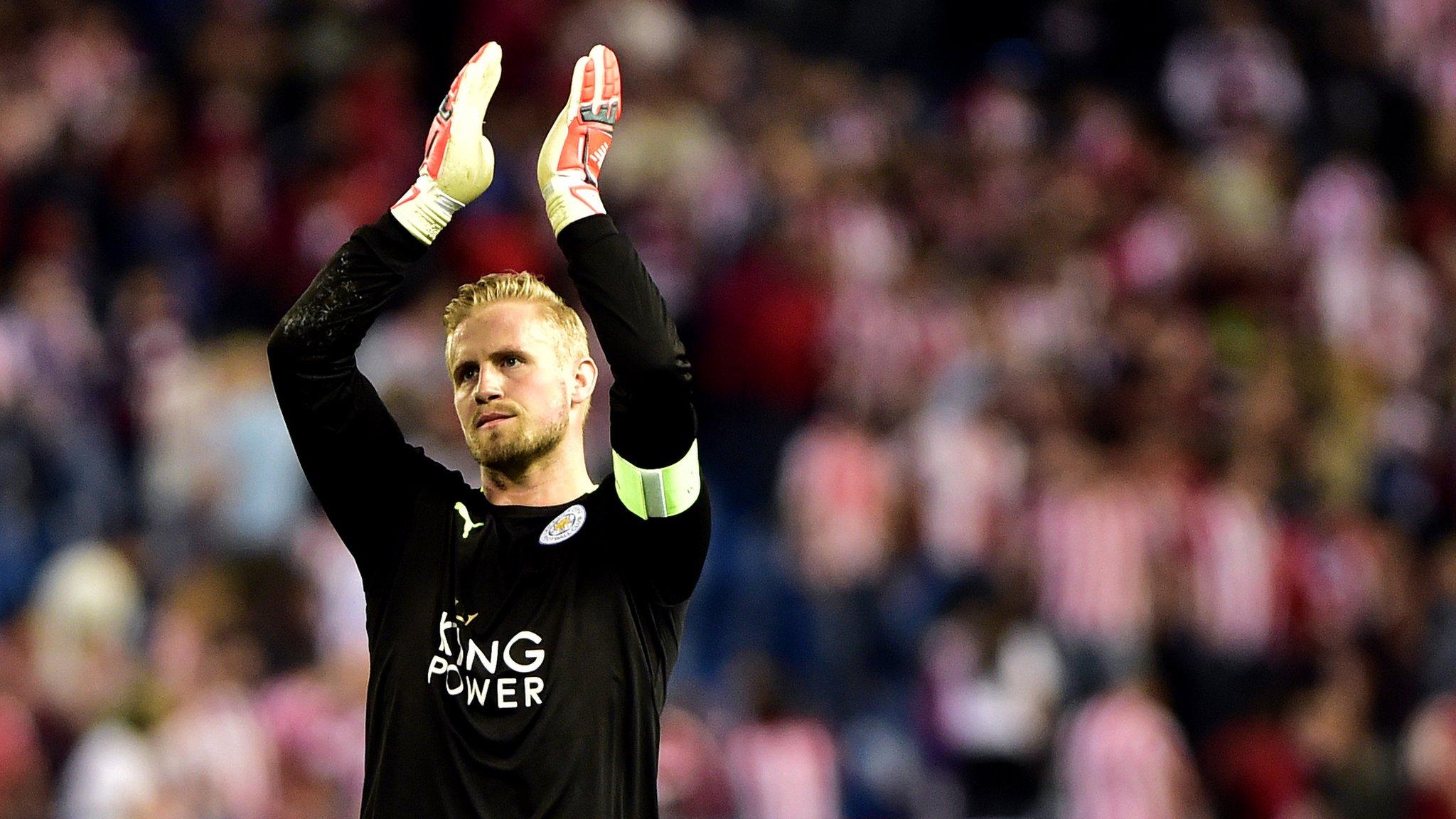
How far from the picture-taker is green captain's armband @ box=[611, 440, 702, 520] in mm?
4125

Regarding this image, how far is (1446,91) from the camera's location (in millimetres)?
16250

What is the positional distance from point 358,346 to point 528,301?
36 centimetres

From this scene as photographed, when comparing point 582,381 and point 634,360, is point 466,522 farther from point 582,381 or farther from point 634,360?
point 634,360

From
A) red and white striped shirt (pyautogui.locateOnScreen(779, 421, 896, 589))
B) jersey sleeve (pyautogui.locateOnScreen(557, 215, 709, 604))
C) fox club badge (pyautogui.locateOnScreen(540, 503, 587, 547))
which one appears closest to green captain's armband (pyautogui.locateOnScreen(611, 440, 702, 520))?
jersey sleeve (pyautogui.locateOnScreen(557, 215, 709, 604))

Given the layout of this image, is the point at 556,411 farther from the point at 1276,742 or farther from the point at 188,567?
the point at 1276,742

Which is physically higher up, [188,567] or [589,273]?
[188,567]

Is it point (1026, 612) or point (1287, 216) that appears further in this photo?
point (1287, 216)

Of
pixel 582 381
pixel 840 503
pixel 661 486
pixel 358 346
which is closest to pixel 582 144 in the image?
pixel 582 381

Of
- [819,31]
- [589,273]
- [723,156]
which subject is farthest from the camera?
[819,31]

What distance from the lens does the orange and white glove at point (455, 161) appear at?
14.0 ft

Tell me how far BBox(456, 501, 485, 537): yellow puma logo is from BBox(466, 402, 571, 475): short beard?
0.11 metres

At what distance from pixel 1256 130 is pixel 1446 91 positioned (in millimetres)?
1819

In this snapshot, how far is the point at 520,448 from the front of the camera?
430 centimetres

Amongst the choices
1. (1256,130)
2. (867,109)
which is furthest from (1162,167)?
(867,109)
